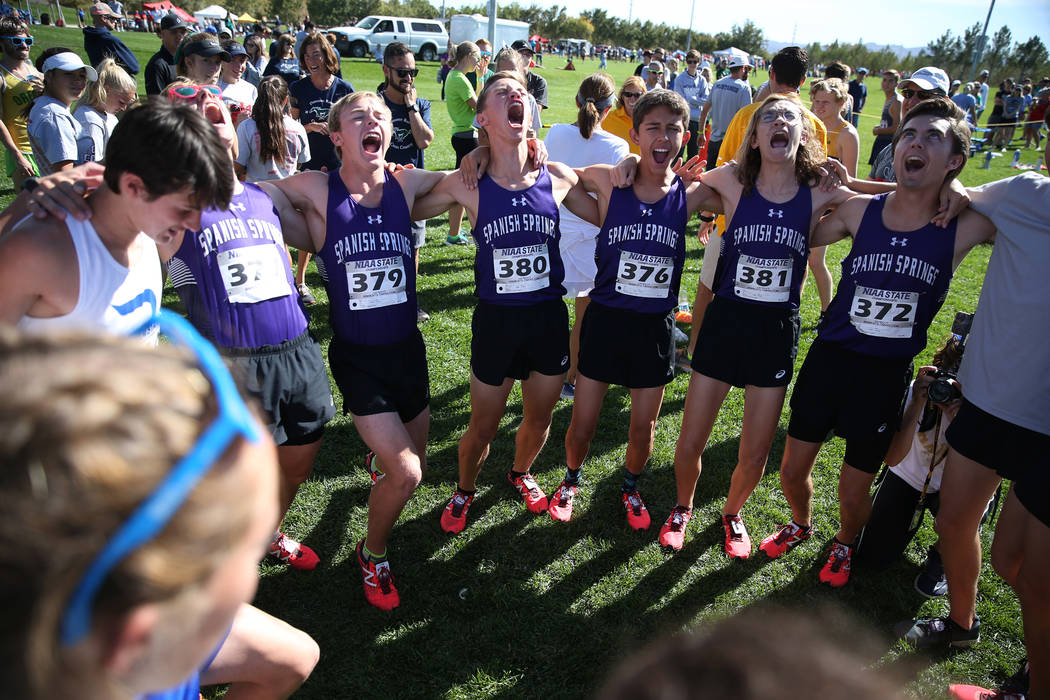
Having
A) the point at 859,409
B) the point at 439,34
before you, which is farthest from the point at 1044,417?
the point at 439,34

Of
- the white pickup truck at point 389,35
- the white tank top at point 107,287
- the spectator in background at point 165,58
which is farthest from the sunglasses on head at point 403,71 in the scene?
the white pickup truck at point 389,35

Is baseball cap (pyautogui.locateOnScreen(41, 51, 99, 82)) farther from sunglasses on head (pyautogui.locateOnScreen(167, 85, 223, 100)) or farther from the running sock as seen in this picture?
the running sock

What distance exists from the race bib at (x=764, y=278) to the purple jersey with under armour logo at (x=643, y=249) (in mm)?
348

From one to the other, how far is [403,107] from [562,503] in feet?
15.9

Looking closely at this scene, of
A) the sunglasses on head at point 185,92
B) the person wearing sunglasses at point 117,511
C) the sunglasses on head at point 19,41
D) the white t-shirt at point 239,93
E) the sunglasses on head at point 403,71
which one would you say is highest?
the sunglasses on head at point 19,41

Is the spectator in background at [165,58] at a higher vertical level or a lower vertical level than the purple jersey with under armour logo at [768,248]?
higher

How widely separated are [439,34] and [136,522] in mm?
41498

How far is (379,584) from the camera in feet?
11.3

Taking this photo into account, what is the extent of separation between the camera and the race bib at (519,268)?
11.8ft

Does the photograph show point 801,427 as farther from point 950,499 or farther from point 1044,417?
point 1044,417

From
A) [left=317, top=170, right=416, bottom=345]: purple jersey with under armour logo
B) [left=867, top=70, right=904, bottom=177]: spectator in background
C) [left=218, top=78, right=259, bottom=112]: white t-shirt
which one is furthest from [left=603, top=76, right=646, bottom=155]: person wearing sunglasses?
[left=317, top=170, right=416, bottom=345]: purple jersey with under armour logo

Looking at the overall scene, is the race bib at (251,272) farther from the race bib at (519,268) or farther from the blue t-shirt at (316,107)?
the blue t-shirt at (316,107)

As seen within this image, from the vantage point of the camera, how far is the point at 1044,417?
276 centimetres

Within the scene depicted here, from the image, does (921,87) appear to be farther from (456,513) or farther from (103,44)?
(103,44)
